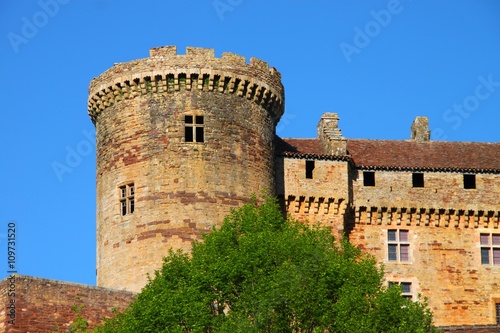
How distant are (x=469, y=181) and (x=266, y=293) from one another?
1494 centimetres

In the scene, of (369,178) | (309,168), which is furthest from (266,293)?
(369,178)

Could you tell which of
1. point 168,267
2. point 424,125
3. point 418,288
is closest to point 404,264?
point 418,288

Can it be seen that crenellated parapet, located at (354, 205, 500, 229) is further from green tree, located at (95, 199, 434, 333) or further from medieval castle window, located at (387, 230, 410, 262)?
green tree, located at (95, 199, 434, 333)

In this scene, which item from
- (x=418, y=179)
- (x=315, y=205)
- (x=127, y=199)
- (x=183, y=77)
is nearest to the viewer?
(x=127, y=199)

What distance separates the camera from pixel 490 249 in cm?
5616

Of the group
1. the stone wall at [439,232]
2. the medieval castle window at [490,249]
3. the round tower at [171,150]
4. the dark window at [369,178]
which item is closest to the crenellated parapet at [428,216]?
the stone wall at [439,232]

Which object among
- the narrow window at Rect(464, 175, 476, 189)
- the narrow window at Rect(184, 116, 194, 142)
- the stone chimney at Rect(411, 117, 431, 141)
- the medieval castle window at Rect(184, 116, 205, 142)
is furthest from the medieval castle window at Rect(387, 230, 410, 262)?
the narrow window at Rect(184, 116, 194, 142)

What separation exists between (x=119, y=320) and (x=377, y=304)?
24.6 ft

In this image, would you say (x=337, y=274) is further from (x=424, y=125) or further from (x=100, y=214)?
(x=424, y=125)

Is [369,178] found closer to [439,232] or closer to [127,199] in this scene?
[439,232]

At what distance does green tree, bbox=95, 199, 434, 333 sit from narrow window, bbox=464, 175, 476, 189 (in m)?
11.0

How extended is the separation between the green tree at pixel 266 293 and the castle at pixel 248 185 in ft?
8.03

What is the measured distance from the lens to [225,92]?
5238 cm

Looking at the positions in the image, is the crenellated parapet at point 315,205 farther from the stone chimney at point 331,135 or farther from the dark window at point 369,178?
the stone chimney at point 331,135
